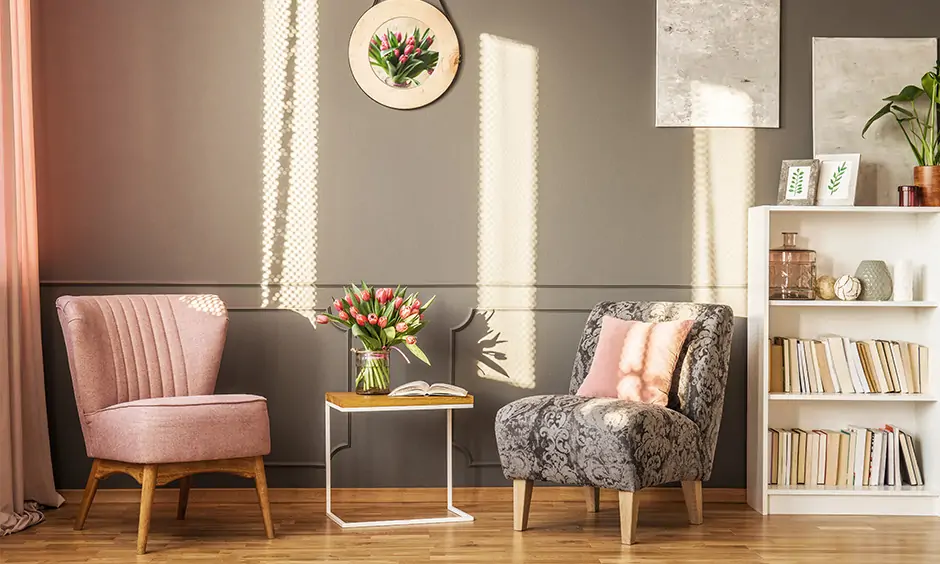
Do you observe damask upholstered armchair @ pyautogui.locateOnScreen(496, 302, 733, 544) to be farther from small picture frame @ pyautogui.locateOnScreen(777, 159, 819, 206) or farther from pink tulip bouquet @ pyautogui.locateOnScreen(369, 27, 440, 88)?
pink tulip bouquet @ pyautogui.locateOnScreen(369, 27, 440, 88)

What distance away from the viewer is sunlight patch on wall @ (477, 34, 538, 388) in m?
4.15

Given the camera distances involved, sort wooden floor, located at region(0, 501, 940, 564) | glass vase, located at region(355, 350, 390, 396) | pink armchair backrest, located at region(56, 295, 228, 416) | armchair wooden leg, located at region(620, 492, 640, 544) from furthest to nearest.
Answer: glass vase, located at region(355, 350, 390, 396) < pink armchair backrest, located at region(56, 295, 228, 416) < armchair wooden leg, located at region(620, 492, 640, 544) < wooden floor, located at region(0, 501, 940, 564)

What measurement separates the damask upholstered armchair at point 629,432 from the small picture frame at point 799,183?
2.13 feet

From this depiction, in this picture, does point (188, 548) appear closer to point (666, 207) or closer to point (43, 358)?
point (43, 358)

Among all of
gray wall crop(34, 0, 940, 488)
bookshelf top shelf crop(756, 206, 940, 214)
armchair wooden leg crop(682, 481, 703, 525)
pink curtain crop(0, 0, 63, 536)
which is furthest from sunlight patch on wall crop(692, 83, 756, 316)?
pink curtain crop(0, 0, 63, 536)

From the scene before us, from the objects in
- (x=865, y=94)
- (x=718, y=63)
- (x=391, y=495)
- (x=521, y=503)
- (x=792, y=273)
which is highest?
(x=718, y=63)

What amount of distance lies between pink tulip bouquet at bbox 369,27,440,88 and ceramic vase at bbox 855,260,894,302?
1995 mm

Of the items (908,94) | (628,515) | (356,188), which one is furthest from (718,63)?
(628,515)

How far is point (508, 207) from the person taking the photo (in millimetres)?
4156

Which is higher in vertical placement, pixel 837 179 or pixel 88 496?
pixel 837 179

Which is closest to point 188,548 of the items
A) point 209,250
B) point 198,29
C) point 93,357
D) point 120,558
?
point 120,558

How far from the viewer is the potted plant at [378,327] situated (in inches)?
147

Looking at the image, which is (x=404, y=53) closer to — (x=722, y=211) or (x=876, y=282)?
(x=722, y=211)

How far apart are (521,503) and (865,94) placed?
7.53 feet
